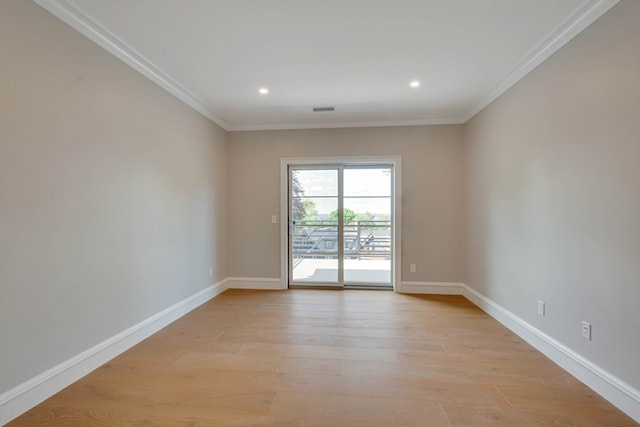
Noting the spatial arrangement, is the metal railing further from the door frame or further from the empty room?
the empty room

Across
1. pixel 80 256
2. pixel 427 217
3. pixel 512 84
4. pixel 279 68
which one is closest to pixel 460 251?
pixel 427 217

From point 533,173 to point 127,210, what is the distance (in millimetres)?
3559

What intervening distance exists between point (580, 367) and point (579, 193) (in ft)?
4.00

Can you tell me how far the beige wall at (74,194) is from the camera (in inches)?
58.9

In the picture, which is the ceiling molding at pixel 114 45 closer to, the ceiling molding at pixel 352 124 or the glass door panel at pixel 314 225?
the ceiling molding at pixel 352 124

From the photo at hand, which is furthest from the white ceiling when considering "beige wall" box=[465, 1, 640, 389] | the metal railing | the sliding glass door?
the metal railing

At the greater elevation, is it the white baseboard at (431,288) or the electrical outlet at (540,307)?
the electrical outlet at (540,307)

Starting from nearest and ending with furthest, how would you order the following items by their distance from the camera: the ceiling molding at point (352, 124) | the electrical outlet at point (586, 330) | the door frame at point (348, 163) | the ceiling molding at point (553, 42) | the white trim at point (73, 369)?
the white trim at point (73, 369) → the ceiling molding at point (553, 42) → the electrical outlet at point (586, 330) → the ceiling molding at point (352, 124) → the door frame at point (348, 163)

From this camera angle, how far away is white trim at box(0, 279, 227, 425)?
148cm

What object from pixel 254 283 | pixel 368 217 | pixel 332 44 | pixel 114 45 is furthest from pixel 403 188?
pixel 114 45

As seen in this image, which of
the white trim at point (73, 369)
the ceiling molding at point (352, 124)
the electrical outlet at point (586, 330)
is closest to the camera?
the white trim at point (73, 369)

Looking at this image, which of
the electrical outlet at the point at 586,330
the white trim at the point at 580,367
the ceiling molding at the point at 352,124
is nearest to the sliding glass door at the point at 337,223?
the ceiling molding at the point at 352,124

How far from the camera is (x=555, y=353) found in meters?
2.06

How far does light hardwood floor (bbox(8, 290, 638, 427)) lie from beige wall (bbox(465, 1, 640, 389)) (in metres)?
0.41
